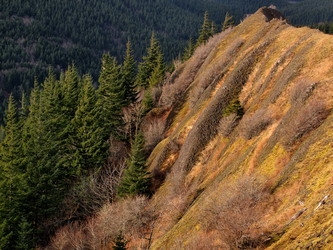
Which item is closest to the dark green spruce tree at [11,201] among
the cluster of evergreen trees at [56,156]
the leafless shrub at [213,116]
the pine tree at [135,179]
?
the cluster of evergreen trees at [56,156]

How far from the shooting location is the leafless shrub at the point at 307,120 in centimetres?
1512

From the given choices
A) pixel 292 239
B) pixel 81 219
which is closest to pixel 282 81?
pixel 292 239

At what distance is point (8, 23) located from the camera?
192 m

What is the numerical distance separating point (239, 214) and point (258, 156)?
21.7 ft

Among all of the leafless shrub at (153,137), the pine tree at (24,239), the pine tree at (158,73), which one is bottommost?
the pine tree at (24,239)

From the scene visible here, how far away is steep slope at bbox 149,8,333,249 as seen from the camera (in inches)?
442

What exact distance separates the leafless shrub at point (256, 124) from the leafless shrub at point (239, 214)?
6395 millimetres

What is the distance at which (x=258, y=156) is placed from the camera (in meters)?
17.7

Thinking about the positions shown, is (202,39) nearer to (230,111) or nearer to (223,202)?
(230,111)

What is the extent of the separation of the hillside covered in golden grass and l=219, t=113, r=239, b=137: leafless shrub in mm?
85

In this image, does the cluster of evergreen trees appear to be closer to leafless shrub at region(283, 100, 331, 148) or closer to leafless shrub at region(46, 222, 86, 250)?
leafless shrub at region(46, 222, 86, 250)

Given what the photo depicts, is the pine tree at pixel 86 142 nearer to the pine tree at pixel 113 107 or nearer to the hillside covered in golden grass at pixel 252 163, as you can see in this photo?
the pine tree at pixel 113 107

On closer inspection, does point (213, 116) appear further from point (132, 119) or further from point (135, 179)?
point (132, 119)

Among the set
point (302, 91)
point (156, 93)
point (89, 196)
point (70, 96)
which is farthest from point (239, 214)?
point (156, 93)
